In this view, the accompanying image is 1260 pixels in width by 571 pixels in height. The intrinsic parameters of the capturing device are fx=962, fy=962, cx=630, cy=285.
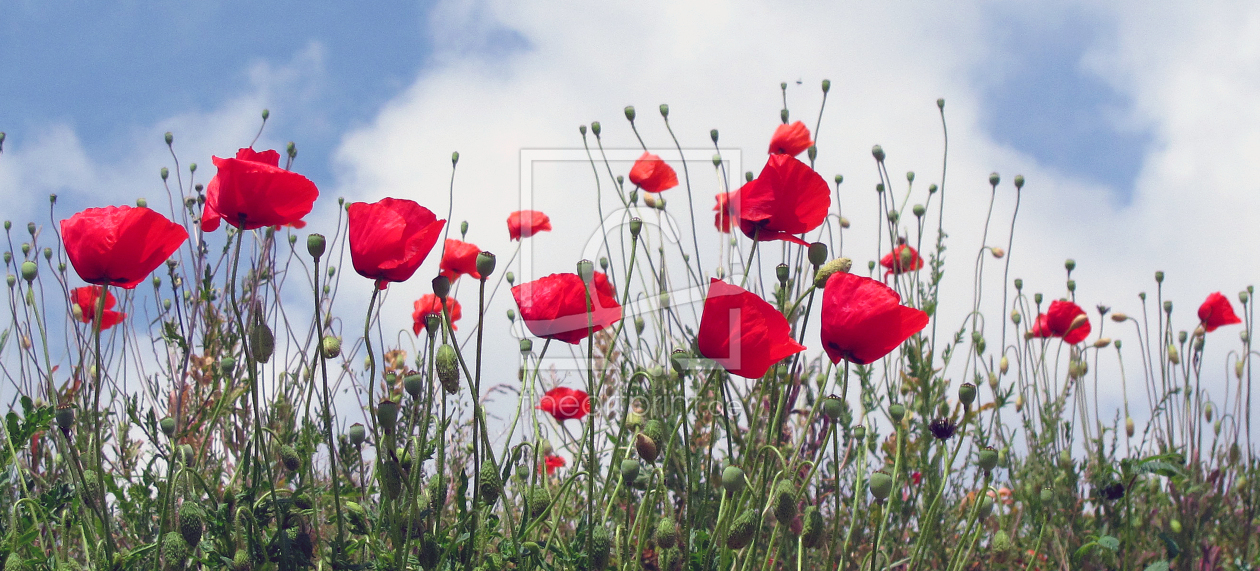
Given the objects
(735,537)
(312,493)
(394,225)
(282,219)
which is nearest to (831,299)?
(735,537)

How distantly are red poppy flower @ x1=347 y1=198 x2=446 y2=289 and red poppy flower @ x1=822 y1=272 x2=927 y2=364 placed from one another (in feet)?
2.14

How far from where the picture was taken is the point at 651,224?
301 centimetres

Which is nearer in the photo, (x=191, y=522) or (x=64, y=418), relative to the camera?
(x=64, y=418)

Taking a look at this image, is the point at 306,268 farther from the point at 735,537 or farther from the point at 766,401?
the point at 735,537

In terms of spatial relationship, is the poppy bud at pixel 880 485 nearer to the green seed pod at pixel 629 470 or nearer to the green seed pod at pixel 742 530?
the green seed pod at pixel 742 530

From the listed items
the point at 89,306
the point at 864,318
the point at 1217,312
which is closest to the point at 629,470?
the point at 864,318

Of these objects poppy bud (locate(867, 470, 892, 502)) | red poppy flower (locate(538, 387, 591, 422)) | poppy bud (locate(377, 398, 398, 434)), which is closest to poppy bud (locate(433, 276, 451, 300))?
poppy bud (locate(377, 398, 398, 434))

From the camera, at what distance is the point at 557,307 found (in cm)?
173

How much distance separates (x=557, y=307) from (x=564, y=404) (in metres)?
1.12

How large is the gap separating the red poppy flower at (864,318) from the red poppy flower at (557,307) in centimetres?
40

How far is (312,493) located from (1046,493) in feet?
5.44

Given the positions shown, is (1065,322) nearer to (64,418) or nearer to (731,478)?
(731,478)

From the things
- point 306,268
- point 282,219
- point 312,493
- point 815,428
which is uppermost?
point 306,268

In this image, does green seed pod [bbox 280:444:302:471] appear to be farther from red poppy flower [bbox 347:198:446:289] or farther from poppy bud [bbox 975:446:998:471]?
poppy bud [bbox 975:446:998:471]
